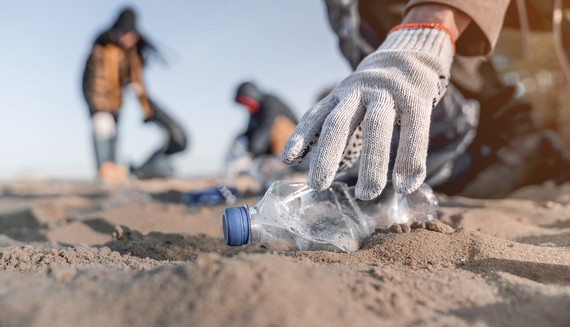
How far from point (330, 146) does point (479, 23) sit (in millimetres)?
870

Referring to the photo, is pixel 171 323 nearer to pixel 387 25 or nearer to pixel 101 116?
pixel 387 25

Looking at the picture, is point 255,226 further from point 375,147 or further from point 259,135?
point 259,135

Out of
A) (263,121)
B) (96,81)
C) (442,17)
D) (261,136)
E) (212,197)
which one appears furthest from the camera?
(96,81)

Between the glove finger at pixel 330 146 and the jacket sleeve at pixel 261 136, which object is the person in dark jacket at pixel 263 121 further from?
the glove finger at pixel 330 146

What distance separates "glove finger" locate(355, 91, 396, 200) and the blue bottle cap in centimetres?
37

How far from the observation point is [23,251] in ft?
4.38

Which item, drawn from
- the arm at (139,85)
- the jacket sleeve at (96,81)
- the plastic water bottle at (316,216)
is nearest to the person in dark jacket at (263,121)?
the arm at (139,85)

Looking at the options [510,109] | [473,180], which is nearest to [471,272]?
[473,180]

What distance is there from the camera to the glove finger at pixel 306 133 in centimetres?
145

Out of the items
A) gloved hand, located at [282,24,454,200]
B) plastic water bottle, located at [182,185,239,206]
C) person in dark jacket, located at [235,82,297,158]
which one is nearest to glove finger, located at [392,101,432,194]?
gloved hand, located at [282,24,454,200]

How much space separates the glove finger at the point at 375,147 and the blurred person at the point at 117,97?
464 centimetres

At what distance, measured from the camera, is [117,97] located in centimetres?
571

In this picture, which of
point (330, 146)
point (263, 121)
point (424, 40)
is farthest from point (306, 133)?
point (263, 121)

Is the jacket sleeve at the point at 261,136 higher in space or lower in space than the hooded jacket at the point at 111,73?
lower
